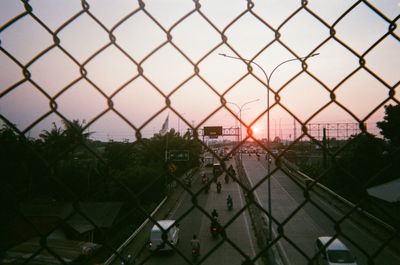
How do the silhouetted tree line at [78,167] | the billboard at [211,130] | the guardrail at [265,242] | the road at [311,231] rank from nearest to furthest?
the silhouetted tree line at [78,167], the billboard at [211,130], the guardrail at [265,242], the road at [311,231]

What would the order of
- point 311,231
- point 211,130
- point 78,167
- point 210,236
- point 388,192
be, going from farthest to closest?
point 78,167
point 311,231
point 210,236
point 388,192
point 211,130

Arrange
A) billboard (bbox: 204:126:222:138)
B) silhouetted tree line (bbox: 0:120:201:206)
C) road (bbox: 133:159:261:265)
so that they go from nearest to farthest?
silhouetted tree line (bbox: 0:120:201:206)
billboard (bbox: 204:126:222:138)
road (bbox: 133:159:261:265)

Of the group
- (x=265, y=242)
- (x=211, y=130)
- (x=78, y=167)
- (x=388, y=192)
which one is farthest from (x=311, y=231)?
(x=78, y=167)

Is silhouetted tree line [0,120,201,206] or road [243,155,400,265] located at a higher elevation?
silhouetted tree line [0,120,201,206]

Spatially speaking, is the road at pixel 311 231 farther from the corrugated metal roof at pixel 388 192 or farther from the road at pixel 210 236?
the corrugated metal roof at pixel 388 192

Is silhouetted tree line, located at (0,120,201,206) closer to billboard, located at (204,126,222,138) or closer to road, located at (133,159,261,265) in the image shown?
billboard, located at (204,126,222,138)

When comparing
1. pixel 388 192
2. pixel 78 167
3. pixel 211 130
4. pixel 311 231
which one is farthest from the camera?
pixel 78 167

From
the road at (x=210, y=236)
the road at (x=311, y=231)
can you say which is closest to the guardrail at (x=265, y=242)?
the road at (x=311, y=231)

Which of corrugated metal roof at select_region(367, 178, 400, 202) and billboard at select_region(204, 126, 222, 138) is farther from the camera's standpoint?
corrugated metal roof at select_region(367, 178, 400, 202)

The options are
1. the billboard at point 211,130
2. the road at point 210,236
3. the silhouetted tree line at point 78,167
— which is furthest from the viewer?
the road at point 210,236

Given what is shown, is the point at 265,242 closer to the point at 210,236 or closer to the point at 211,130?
the point at 210,236

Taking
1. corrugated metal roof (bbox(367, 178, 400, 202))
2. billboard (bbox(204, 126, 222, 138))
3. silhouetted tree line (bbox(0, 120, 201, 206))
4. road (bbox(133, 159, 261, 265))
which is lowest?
road (bbox(133, 159, 261, 265))

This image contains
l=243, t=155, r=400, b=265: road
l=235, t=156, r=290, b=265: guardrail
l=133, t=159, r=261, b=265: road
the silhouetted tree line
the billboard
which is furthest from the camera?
l=133, t=159, r=261, b=265: road

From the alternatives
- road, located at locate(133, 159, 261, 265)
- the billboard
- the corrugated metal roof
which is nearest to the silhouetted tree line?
the billboard
